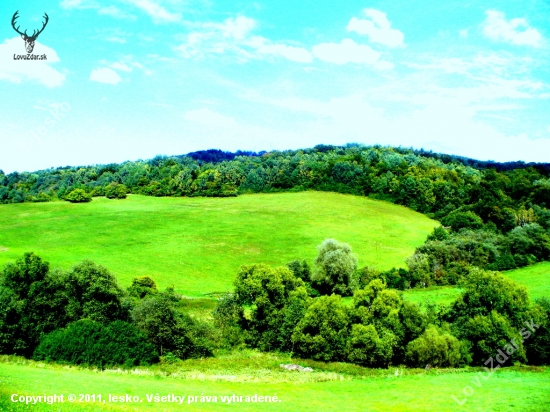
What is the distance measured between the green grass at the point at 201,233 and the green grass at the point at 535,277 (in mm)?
21229

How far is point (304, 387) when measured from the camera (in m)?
31.7

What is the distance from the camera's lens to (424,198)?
13275 centimetres

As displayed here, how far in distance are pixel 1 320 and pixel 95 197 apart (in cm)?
10979

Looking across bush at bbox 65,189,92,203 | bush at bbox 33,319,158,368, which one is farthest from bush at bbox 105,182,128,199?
bush at bbox 33,319,158,368

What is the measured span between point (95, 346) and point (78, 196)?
10386cm

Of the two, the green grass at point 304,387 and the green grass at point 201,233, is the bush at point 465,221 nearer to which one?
the green grass at point 201,233

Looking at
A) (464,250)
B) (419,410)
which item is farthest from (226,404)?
(464,250)

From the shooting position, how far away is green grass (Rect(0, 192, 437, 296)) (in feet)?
275

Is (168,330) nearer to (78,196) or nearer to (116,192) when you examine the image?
(78,196)

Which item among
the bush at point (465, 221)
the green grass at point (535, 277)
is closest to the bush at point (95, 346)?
the green grass at point (535, 277)

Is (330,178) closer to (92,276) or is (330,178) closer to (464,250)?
(464,250)

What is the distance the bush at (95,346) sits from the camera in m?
36.0

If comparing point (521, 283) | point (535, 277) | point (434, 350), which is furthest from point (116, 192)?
point (434, 350)

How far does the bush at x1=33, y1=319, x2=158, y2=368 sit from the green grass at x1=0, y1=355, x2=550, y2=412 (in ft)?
7.37
